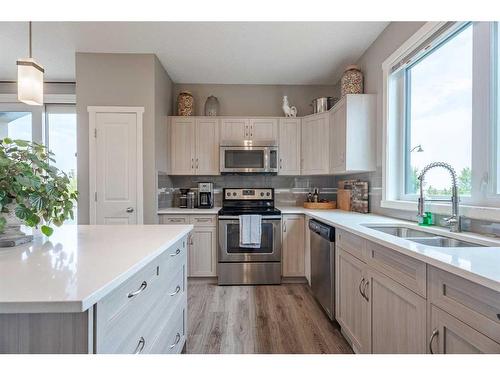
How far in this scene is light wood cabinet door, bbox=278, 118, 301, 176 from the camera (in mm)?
3467

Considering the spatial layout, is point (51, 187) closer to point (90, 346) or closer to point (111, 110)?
point (90, 346)

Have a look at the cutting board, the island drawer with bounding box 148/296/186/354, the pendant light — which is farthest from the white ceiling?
the island drawer with bounding box 148/296/186/354

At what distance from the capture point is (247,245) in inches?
118

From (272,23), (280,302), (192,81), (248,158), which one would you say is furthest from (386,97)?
(192,81)

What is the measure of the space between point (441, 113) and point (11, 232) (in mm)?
2732

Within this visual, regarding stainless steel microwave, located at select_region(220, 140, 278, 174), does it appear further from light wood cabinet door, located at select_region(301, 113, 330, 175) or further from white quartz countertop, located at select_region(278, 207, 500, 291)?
white quartz countertop, located at select_region(278, 207, 500, 291)

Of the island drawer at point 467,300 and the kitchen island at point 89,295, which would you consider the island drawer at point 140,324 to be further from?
the island drawer at point 467,300

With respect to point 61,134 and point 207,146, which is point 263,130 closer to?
point 207,146

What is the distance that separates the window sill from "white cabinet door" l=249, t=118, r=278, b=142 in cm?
167

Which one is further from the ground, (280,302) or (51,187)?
(51,187)

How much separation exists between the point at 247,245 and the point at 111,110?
2185 millimetres

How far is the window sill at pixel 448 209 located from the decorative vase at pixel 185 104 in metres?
2.63

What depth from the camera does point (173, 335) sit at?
1.42 meters

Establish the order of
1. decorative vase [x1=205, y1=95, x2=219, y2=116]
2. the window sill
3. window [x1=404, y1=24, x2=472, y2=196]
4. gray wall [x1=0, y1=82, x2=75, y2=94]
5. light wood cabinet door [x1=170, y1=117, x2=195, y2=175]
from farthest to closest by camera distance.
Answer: gray wall [x1=0, y1=82, x2=75, y2=94] → decorative vase [x1=205, y1=95, x2=219, y2=116] → light wood cabinet door [x1=170, y1=117, x2=195, y2=175] → window [x1=404, y1=24, x2=472, y2=196] → the window sill
